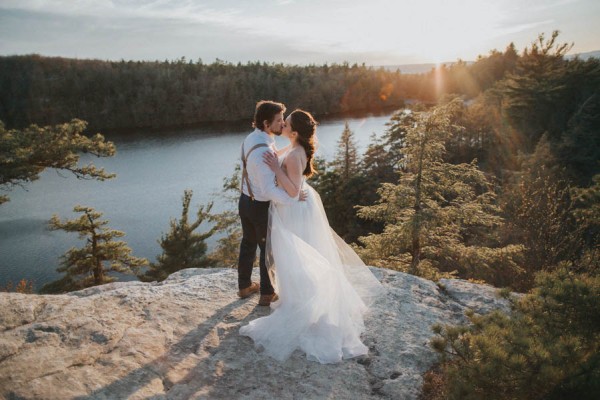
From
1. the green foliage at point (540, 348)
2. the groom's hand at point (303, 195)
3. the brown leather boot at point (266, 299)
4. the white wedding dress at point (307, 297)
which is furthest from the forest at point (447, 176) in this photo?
the groom's hand at point (303, 195)

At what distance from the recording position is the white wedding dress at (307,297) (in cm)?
310

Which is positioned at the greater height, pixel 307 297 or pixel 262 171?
pixel 262 171

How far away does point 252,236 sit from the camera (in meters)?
3.70

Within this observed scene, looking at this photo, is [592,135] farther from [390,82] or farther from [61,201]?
[390,82]

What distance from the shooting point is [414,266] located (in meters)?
8.02

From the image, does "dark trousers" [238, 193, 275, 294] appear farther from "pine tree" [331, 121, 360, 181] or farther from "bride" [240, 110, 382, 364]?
"pine tree" [331, 121, 360, 181]

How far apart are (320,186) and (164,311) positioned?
19830mm

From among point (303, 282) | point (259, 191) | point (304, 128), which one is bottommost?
point (303, 282)

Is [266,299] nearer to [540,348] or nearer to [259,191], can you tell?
[259,191]

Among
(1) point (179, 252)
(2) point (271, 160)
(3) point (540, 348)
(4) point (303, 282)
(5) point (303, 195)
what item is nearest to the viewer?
(3) point (540, 348)

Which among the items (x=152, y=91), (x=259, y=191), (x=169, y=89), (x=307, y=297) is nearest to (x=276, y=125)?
(x=259, y=191)

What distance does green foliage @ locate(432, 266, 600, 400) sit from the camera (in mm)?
1810

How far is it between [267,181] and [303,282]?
0.97 meters

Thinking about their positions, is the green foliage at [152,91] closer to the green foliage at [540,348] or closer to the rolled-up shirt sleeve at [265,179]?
the rolled-up shirt sleeve at [265,179]
